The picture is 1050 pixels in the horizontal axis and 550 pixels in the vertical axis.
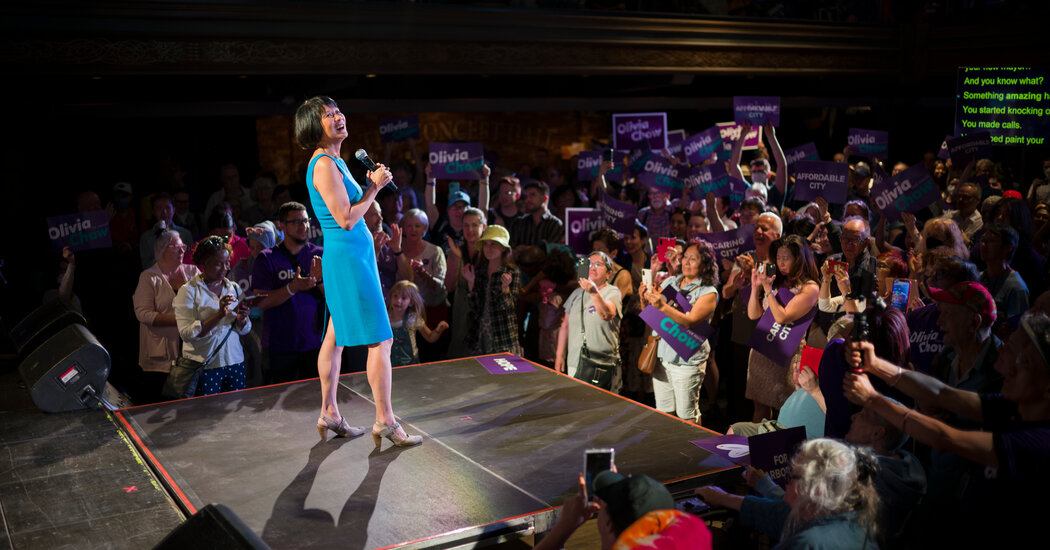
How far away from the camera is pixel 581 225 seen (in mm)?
7551

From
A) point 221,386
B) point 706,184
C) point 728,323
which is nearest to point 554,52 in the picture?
point 706,184

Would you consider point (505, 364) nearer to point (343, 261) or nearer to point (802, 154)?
point (343, 261)

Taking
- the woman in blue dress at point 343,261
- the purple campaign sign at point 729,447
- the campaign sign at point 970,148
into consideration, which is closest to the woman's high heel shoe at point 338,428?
the woman in blue dress at point 343,261

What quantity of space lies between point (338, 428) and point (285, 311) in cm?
168

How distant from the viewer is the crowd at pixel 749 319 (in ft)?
9.20

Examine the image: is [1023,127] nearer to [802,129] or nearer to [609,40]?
[609,40]

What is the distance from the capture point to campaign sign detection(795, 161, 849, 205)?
780 cm

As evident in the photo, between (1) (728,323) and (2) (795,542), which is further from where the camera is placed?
(1) (728,323)

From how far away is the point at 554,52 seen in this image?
1134cm

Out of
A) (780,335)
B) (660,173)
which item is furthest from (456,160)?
(780,335)

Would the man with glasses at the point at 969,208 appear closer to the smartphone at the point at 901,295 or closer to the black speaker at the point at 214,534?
the smartphone at the point at 901,295

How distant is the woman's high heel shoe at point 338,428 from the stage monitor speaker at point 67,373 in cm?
149

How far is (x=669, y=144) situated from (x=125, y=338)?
6.67m

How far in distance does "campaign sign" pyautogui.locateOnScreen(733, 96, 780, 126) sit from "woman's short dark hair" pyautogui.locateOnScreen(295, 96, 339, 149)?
22.3 ft
